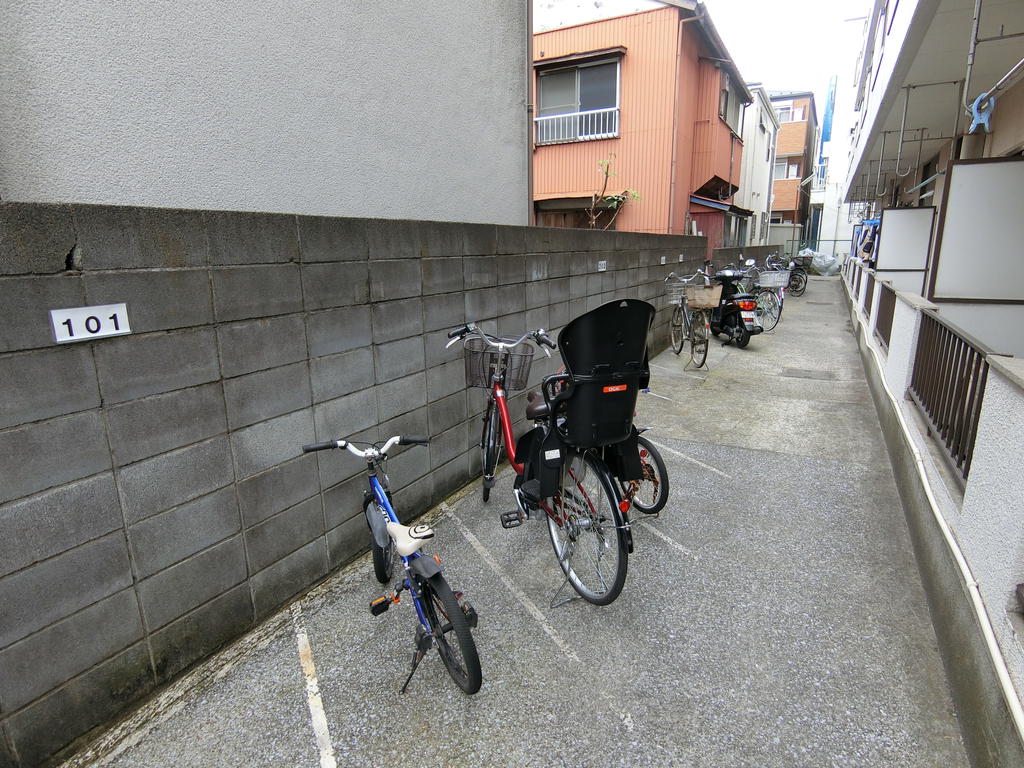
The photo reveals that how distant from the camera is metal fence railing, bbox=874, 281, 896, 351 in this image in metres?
6.15

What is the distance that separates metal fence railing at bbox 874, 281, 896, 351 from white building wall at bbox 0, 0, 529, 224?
14.7 feet

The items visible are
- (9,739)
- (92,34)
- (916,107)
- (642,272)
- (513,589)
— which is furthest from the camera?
(642,272)

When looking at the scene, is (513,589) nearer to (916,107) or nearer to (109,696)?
(109,696)

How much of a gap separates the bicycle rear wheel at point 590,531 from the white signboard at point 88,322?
2006 mm

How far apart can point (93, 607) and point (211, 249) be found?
4.59 feet

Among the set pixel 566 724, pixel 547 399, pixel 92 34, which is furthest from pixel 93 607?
pixel 92 34

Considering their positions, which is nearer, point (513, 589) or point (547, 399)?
point (513, 589)

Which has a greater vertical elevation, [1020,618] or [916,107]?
[916,107]

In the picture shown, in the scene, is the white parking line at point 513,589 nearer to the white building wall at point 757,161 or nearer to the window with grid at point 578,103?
the window with grid at point 578,103

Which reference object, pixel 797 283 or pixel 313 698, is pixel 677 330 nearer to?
pixel 313 698

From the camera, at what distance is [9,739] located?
1824 millimetres

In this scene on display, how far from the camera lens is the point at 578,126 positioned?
1299 cm

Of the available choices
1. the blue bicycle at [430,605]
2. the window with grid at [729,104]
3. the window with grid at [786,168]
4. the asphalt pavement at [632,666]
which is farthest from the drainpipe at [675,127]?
the window with grid at [786,168]

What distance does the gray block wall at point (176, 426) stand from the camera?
6.05 feet
